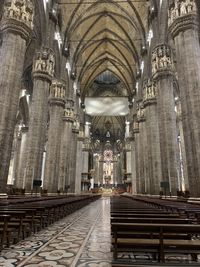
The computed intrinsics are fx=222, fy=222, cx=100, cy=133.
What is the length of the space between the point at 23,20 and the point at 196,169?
12.7 metres

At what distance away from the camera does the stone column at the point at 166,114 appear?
15953 millimetres

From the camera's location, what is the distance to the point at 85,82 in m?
43.3

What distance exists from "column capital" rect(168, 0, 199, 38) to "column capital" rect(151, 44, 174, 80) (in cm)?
479

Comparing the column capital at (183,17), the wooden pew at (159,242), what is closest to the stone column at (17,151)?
the column capital at (183,17)

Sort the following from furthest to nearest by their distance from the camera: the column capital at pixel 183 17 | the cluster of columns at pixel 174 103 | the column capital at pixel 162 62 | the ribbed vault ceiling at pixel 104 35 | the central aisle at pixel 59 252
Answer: the ribbed vault ceiling at pixel 104 35, the column capital at pixel 162 62, the column capital at pixel 183 17, the cluster of columns at pixel 174 103, the central aisle at pixel 59 252

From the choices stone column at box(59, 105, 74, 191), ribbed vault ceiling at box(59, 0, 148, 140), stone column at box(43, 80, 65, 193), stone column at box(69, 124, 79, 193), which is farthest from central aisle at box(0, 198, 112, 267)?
ribbed vault ceiling at box(59, 0, 148, 140)

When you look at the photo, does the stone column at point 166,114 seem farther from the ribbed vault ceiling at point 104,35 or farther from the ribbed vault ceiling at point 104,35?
the ribbed vault ceiling at point 104,35

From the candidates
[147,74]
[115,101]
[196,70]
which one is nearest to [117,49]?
[115,101]

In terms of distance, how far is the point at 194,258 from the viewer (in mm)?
3609

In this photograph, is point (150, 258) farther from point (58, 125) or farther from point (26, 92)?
point (26, 92)

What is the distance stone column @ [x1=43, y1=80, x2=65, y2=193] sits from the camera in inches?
814

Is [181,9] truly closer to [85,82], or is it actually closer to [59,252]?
[59,252]

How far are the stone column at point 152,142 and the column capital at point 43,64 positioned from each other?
33.2 feet

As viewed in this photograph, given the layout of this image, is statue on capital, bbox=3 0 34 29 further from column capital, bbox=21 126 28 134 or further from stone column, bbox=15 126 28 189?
column capital, bbox=21 126 28 134
